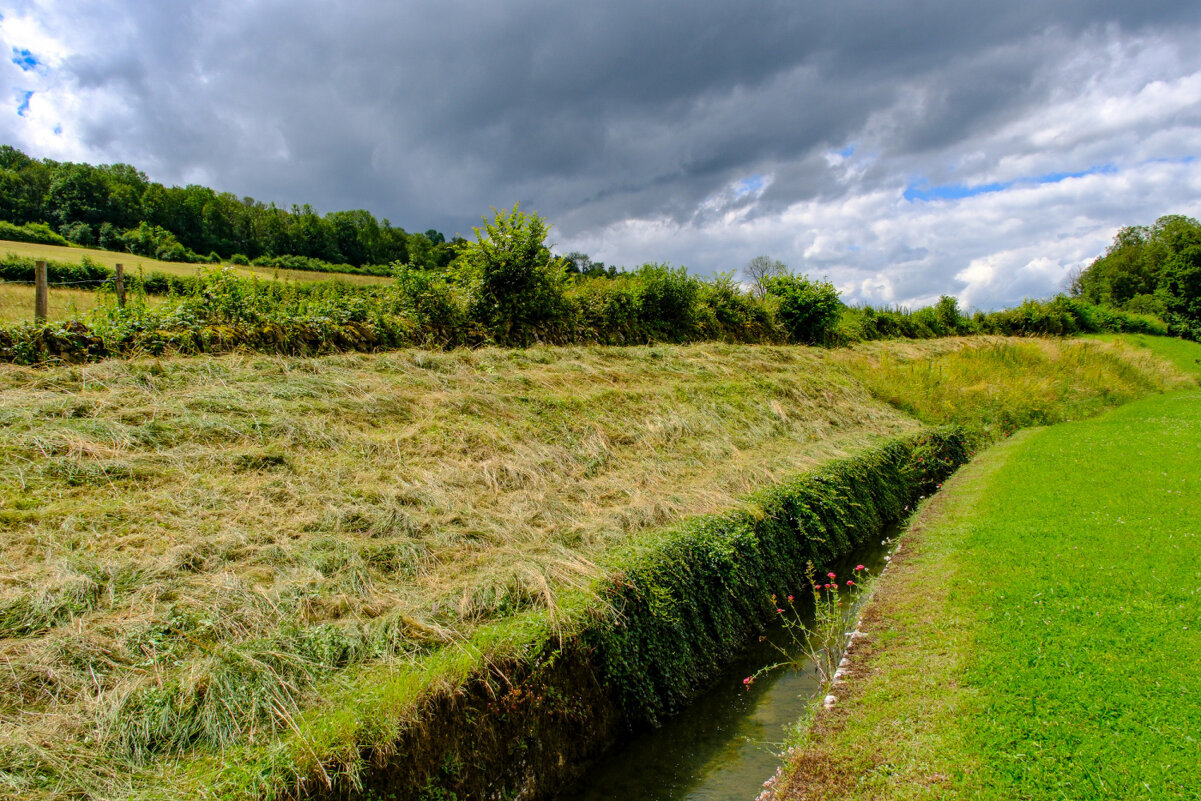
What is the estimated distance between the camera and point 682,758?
13.1ft

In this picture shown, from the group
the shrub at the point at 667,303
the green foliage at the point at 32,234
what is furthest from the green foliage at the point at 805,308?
the green foliage at the point at 32,234

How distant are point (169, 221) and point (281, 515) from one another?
4452 cm

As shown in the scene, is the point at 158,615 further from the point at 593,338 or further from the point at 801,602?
the point at 593,338

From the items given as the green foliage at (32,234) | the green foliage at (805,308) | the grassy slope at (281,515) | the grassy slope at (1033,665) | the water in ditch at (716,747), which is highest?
the green foliage at (32,234)

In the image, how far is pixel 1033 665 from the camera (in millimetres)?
3598

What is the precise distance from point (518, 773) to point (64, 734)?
222 cm

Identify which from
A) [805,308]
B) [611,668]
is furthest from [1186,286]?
[611,668]

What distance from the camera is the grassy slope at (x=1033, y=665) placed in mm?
2852

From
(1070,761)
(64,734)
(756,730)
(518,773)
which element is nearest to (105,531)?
(64,734)

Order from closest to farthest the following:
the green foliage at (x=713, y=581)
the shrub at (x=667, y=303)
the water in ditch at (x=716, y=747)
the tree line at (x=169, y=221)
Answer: the water in ditch at (x=716, y=747), the green foliage at (x=713, y=581), the shrub at (x=667, y=303), the tree line at (x=169, y=221)

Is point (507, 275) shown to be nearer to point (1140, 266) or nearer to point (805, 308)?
point (805, 308)

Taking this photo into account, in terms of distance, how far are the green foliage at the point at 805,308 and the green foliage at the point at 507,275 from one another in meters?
11.6

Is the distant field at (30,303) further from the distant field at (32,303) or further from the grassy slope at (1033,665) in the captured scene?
the grassy slope at (1033,665)

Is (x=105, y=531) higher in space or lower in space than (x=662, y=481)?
higher
